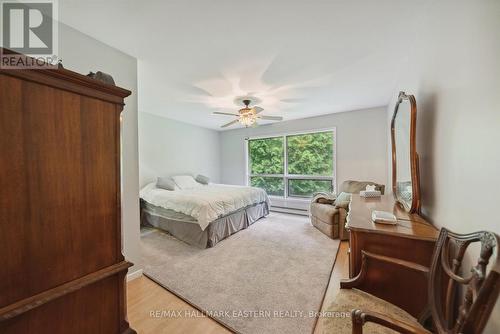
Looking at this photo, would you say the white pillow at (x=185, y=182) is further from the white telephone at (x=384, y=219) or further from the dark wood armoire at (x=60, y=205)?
the white telephone at (x=384, y=219)

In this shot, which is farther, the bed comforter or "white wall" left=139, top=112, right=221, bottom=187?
"white wall" left=139, top=112, right=221, bottom=187

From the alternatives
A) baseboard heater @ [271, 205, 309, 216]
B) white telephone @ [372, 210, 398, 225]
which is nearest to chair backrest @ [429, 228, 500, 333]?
white telephone @ [372, 210, 398, 225]

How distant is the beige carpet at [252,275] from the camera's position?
1632mm

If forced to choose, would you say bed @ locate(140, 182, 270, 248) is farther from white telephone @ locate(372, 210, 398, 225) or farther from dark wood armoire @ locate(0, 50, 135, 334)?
white telephone @ locate(372, 210, 398, 225)

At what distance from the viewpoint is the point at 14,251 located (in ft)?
2.28

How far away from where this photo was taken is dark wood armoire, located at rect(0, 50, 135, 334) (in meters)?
0.69

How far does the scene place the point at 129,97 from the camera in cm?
209

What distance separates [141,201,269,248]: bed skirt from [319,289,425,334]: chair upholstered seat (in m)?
2.19

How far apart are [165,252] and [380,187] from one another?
3823mm

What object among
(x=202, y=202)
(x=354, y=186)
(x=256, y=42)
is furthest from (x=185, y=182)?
(x=354, y=186)

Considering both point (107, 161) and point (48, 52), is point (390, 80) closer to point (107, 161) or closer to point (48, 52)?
point (107, 161)

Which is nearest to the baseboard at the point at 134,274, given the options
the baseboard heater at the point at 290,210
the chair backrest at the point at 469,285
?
the chair backrest at the point at 469,285

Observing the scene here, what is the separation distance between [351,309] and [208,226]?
226 cm

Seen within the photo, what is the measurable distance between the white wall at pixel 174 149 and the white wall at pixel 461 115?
14.9 feet
